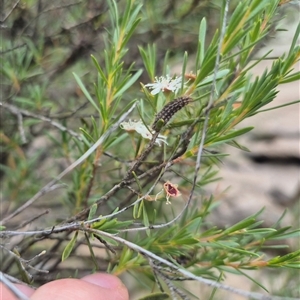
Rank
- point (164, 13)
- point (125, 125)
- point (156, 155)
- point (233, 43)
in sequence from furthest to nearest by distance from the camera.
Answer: point (164, 13) < point (156, 155) < point (125, 125) < point (233, 43)

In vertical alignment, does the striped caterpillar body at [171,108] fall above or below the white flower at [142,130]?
above

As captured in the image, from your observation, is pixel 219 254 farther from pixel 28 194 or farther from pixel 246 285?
pixel 246 285

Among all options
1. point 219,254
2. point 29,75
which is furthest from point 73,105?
point 219,254

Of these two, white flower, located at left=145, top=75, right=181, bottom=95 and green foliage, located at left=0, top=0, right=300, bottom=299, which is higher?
white flower, located at left=145, top=75, right=181, bottom=95

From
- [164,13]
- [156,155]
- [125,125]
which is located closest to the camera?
[125,125]

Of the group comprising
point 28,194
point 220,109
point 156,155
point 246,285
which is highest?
point 220,109

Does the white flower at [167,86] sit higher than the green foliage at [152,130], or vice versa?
the white flower at [167,86]

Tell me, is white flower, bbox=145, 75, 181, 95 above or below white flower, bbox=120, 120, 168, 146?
above

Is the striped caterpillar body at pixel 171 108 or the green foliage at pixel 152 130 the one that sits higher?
the striped caterpillar body at pixel 171 108
